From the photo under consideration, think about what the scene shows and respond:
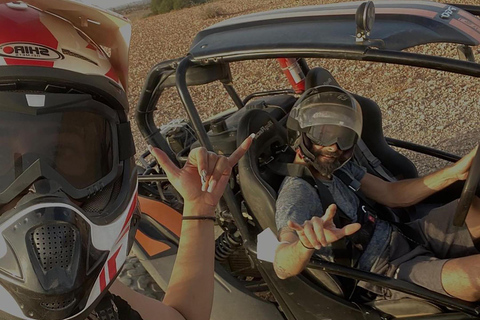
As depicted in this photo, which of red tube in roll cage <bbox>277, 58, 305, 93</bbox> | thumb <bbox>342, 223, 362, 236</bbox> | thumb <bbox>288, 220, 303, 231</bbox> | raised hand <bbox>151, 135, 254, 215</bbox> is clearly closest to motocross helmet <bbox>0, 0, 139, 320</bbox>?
raised hand <bbox>151, 135, 254, 215</bbox>

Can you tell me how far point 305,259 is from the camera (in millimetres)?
2305

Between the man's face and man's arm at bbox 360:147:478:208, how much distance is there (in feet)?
1.71

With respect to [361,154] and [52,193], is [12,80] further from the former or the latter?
[361,154]

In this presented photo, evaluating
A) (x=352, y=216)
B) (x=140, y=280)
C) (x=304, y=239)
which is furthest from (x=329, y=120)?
(x=140, y=280)

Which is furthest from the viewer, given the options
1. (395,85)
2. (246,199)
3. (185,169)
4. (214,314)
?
(395,85)

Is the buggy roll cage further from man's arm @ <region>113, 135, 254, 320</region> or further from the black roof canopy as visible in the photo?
man's arm @ <region>113, 135, 254, 320</region>

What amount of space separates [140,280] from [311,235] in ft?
5.35

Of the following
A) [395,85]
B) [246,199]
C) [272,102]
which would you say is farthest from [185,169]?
[395,85]

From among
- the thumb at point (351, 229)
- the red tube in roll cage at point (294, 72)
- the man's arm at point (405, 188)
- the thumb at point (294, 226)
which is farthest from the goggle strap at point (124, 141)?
the red tube in roll cage at point (294, 72)

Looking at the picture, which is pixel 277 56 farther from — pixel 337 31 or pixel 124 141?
pixel 124 141

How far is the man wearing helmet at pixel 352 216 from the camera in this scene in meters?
2.56

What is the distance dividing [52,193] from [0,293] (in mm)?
271

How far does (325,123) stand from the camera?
2.80 m

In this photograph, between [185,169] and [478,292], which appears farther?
[478,292]
